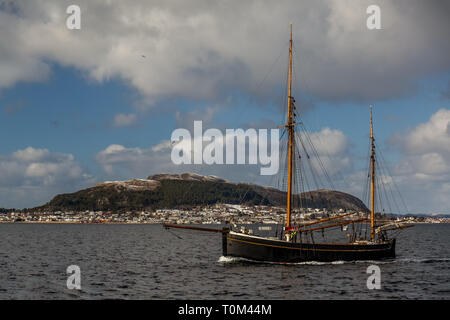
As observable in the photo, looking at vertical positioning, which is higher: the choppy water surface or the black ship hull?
the black ship hull

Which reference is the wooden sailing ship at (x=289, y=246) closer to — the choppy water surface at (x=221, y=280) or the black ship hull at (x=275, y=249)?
the black ship hull at (x=275, y=249)

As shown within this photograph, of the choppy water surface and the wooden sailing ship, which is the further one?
the wooden sailing ship

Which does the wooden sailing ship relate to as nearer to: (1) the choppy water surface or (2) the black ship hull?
(2) the black ship hull

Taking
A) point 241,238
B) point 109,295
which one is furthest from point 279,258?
point 109,295

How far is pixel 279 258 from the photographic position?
163 ft

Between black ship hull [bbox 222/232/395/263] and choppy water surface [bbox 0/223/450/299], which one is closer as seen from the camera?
choppy water surface [bbox 0/223/450/299]

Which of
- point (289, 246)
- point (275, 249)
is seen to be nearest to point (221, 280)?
point (275, 249)

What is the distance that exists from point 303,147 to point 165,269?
2208 centimetres

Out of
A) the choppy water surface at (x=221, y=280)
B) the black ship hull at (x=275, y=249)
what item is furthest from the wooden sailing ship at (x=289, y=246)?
the choppy water surface at (x=221, y=280)

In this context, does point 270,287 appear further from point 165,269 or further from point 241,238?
point 165,269

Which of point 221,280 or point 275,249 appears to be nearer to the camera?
point 221,280

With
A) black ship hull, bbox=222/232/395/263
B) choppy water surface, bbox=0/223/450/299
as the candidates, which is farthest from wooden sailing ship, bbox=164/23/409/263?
choppy water surface, bbox=0/223/450/299

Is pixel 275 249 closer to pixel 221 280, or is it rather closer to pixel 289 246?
pixel 289 246
